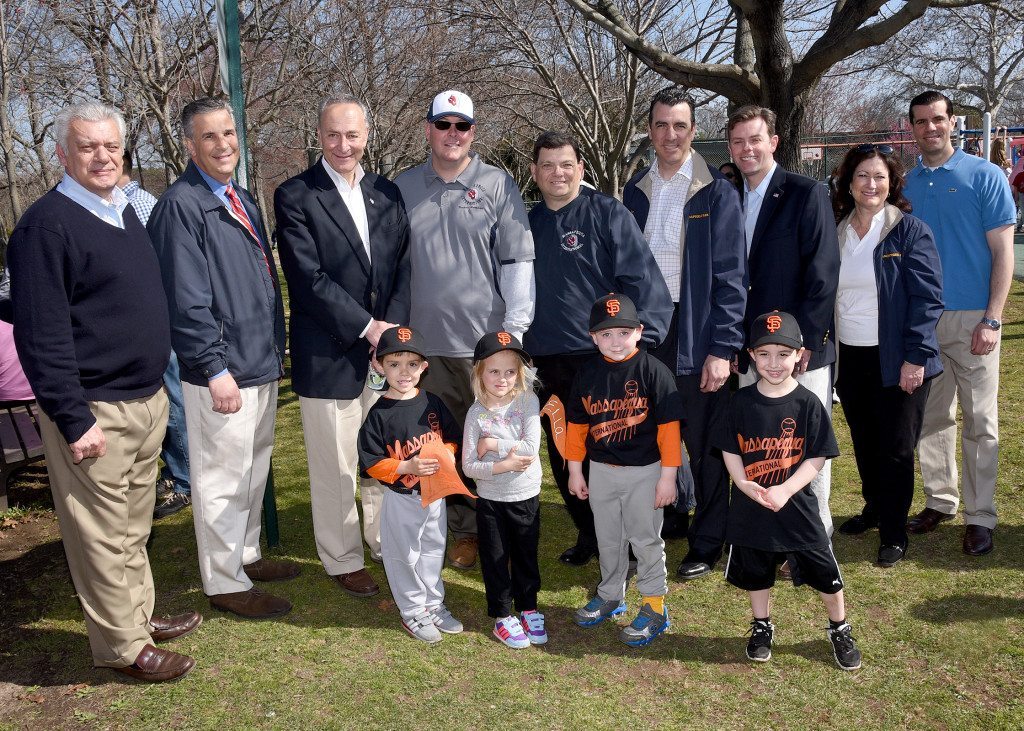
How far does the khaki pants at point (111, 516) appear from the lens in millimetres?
3459

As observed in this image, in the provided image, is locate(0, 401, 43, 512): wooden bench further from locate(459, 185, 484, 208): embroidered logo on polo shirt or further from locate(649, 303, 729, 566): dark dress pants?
locate(649, 303, 729, 566): dark dress pants

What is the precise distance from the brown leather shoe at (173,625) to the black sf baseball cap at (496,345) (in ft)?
6.36

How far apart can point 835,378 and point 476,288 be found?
2.03 metres

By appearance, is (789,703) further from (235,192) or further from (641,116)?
(641,116)

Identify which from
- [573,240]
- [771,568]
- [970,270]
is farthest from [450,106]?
[970,270]

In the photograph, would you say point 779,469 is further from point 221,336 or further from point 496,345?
point 221,336

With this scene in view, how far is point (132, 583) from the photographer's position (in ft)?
12.1

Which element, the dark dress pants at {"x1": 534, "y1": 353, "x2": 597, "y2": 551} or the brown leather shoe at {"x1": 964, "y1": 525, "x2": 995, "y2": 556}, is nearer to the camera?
the dark dress pants at {"x1": 534, "y1": 353, "x2": 597, "y2": 551}

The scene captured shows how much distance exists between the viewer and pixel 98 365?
3412mm

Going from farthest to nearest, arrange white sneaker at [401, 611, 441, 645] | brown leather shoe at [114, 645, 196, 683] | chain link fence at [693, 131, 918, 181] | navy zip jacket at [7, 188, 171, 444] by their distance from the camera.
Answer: chain link fence at [693, 131, 918, 181], white sneaker at [401, 611, 441, 645], brown leather shoe at [114, 645, 196, 683], navy zip jacket at [7, 188, 171, 444]

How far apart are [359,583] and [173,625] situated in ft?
3.05

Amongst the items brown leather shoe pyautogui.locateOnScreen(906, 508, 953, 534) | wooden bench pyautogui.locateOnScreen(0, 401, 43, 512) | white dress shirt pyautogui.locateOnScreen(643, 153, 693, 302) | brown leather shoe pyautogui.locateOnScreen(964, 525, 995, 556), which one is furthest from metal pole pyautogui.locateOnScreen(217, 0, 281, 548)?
brown leather shoe pyautogui.locateOnScreen(964, 525, 995, 556)

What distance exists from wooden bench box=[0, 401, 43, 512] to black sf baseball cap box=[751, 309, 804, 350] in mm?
4540

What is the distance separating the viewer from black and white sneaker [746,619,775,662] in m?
3.73
